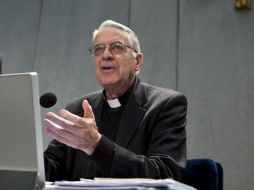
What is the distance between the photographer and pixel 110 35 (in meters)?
2.10

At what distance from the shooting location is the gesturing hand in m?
1.16

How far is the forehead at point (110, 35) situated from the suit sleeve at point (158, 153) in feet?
1.30

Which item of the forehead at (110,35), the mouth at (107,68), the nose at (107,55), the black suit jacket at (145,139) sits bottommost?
the black suit jacket at (145,139)

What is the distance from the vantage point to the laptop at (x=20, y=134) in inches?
40.4

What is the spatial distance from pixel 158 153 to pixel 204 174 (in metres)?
0.22

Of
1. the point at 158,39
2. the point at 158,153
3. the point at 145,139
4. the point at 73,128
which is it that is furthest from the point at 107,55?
the point at 158,39

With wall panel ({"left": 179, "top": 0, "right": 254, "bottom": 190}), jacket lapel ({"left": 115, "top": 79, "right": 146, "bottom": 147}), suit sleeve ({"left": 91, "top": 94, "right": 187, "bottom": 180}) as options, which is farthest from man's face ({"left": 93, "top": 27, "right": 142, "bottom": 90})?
wall panel ({"left": 179, "top": 0, "right": 254, "bottom": 190})

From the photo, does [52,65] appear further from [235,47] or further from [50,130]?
[50,130]

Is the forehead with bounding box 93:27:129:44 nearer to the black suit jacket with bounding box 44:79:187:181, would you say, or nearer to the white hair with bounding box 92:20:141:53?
the white hair with bounding box 92:20:141:53

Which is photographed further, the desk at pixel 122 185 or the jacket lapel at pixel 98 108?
the jacket lapel at pixel 98 108

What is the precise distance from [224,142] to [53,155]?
5.63 feet

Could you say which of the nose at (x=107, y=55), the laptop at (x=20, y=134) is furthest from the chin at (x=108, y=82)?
the laptop at (x=20, y=134)

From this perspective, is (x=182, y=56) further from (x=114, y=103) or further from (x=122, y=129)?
(x=122, y=129)

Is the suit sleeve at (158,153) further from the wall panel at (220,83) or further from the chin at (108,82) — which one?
the wall panel at (220,83)
